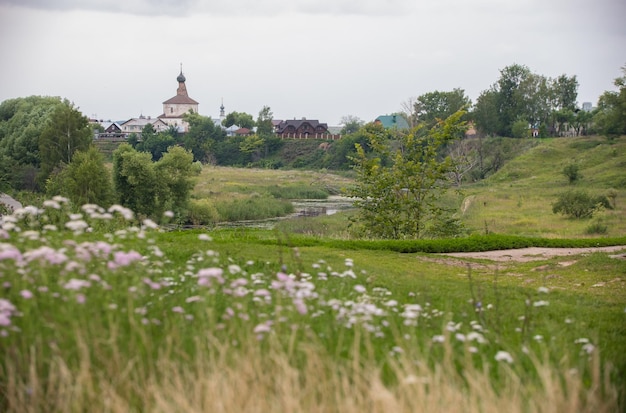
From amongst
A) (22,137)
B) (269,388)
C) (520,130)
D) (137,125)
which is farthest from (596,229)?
(137,125)

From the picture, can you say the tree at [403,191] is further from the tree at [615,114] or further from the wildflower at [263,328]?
the tree at [615,114]

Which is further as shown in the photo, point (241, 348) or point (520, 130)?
point (520, 130)

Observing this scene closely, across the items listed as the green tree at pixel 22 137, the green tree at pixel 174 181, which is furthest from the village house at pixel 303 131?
the green tree at pixel 174 181

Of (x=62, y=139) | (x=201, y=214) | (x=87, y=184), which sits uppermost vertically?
(x=62, y=139)

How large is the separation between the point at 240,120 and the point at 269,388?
119081 mm

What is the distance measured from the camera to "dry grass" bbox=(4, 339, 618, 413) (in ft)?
15.9

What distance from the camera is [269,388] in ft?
17.1

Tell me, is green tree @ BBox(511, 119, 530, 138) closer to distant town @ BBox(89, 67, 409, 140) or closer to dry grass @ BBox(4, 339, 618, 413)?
distant town @ BBox(89, 67, 409, 140)

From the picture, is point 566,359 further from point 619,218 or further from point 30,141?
point 30,141

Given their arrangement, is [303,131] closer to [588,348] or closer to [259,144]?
[259,144]

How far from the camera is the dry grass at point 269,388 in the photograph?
4840mm

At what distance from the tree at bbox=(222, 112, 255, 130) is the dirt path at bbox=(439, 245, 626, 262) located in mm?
105257

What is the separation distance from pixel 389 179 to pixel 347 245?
7.20 m

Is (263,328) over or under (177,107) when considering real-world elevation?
under
